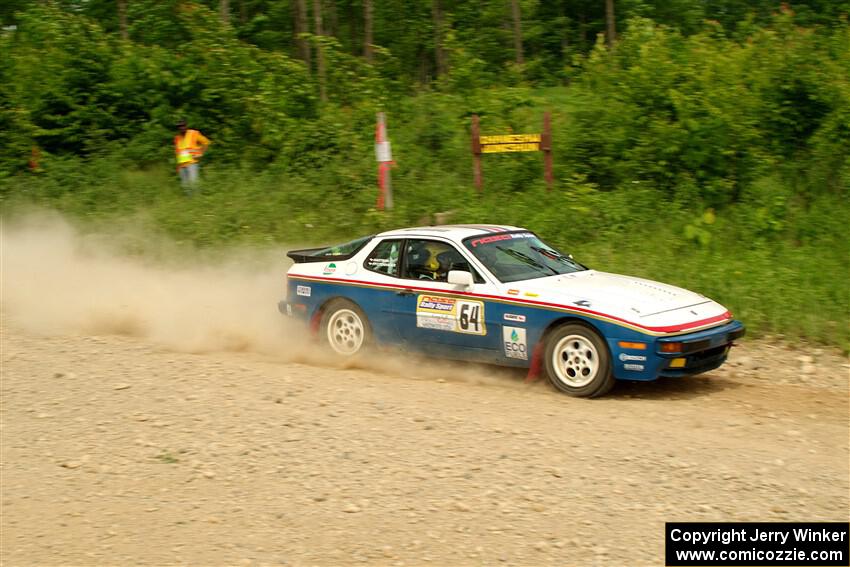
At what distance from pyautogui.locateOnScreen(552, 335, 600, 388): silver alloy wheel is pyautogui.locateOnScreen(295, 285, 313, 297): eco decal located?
325cm

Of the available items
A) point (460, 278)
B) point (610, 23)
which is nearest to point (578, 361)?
point (460, 278)

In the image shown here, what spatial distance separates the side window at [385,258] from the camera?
31.2 ft

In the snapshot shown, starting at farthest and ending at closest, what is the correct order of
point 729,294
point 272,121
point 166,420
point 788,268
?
point 272,121, point 788,268, point 729,294, point 166,420

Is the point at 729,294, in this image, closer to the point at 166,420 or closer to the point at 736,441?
the point at 736,441

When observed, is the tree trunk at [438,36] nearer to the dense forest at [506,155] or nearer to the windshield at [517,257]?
the dense forest at [506,155]

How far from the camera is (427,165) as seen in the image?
17484 mm

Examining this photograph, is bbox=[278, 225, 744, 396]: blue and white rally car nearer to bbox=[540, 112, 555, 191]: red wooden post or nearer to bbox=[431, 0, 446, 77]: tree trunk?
bbox=[540, 112, 555, 191]: red wooden post

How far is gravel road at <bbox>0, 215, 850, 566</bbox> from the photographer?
5.01 m

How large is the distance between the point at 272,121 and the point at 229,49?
2.83 meters

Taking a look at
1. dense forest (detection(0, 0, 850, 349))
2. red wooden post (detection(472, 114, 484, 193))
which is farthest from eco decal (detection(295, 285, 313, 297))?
red wooden post (detection(472, 114, 484, 193))

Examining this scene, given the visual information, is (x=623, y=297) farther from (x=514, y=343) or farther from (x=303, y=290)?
(x=303, y=290)

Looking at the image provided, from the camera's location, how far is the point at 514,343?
839 cm

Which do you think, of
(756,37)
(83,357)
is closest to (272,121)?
(756,37)

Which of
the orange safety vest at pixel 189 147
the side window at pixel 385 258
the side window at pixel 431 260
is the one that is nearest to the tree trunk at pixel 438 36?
the orange safety vest at pixel 189 147
